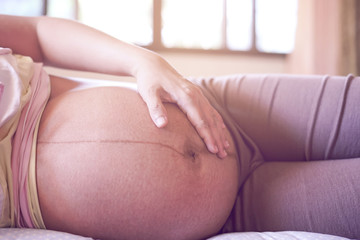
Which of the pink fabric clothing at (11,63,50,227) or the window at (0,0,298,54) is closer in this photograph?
the pink fabric clothing at (11,63,50,227)

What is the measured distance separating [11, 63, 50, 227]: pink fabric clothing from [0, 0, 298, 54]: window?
3.18 m

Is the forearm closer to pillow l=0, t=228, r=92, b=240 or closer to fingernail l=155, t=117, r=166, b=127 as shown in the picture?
fingernail l=155, t=117, r=166, b=127

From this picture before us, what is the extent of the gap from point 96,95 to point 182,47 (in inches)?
126

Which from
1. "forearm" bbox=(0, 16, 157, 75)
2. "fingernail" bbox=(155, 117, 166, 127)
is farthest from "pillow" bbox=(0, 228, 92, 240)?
"forearm" bbox=(0, 16, 157, 75)

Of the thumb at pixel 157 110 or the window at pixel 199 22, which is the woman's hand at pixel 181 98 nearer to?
the thumb at pixel 157 110

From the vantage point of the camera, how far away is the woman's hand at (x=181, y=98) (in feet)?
2.01

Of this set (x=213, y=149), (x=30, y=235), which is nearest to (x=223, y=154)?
(x=213, y=149)

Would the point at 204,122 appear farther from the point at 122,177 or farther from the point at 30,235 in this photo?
the point at 30,235

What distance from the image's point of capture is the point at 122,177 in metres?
0.51

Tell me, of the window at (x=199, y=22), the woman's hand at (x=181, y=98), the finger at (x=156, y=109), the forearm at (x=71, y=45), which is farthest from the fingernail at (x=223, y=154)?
the window at (x=199, y=22)

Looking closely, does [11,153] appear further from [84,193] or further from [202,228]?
[202,228]

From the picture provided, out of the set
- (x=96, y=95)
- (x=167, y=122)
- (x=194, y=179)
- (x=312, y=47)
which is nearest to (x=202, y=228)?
(x=194, y=179)

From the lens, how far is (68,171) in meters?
0.51

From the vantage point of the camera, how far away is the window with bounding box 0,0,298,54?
3660mm
